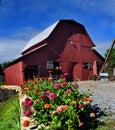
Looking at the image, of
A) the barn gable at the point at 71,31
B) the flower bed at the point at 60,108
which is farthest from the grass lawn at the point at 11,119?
the barn gable at the point at 71,31

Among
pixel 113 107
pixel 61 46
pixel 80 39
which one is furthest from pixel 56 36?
pixel 113 107

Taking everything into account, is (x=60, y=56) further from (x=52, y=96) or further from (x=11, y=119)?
(x=52, y=96)

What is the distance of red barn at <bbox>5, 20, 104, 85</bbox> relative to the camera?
22375 millimetres

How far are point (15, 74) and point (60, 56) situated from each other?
4990mm

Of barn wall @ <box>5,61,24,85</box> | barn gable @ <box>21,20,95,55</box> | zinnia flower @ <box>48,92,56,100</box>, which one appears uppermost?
barn gable @ <box>21,20,95,55</box>

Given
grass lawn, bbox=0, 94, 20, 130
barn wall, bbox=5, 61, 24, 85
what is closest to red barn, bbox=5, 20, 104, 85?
barn wall, bbox=5, 61, 24, 85

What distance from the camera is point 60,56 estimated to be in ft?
79.4

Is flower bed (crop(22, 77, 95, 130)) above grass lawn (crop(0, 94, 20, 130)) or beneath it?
above

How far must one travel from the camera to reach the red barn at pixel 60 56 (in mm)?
22375

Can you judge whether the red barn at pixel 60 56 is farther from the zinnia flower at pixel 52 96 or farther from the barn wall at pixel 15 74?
the zinnia flower at pixel 52 96

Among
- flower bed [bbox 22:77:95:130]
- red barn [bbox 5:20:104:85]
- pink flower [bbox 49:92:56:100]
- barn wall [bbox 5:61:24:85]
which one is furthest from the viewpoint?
red barn [bbox 5:20:104:85]

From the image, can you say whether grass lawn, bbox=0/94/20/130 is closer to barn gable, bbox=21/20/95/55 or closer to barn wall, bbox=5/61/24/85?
barn wall, bbox=5/61/24/85

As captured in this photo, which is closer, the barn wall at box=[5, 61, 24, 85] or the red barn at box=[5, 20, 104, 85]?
the barn wall at box=[5, 61, 24, 85]

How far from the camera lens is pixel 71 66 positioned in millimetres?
→ 24984
